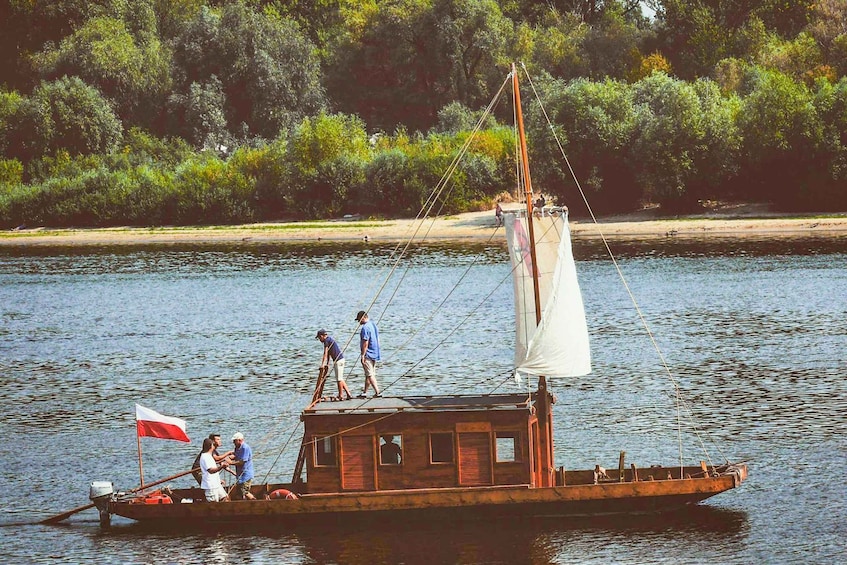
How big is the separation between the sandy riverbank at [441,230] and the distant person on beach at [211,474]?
64.2 metres

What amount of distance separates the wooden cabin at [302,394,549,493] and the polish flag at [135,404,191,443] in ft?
14.2

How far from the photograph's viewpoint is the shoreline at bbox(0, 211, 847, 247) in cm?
11788

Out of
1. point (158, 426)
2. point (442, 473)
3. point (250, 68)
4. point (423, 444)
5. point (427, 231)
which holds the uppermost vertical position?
point (250, 68)

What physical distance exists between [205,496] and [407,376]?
2404cm

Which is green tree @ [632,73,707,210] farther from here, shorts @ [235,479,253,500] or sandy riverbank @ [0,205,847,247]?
shorts @ [235,479,253,500]

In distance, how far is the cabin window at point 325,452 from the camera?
135 feet

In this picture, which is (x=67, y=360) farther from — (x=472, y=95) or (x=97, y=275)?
(x=472, y=95)

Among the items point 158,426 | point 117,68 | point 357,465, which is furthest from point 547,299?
point 117,68

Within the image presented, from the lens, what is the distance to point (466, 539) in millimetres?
40875

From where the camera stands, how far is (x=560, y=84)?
Result: 135 metres

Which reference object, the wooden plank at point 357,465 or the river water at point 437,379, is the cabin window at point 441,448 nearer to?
the wooden plank at point 357,465

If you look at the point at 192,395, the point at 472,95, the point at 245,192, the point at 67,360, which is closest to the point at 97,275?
the point at 245,192

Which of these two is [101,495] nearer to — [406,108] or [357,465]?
[357,465]

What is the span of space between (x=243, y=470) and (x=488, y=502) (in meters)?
7.19
